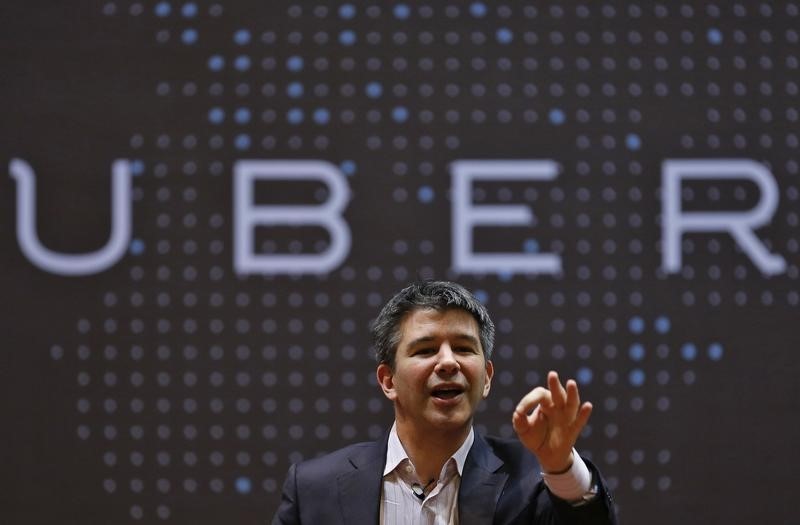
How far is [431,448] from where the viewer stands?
209 cm

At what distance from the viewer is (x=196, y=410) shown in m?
3.39

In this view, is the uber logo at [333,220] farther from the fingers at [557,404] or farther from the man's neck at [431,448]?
the fingers at [557,404]

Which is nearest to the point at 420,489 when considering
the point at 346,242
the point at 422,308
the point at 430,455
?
the point at 430,455

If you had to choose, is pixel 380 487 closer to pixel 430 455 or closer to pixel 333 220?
pixel 430 455

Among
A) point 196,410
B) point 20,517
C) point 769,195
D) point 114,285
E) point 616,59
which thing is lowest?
point 20,517

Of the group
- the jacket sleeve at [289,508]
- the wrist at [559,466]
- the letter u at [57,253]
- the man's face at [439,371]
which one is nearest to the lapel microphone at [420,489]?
the man's face at [439,371]

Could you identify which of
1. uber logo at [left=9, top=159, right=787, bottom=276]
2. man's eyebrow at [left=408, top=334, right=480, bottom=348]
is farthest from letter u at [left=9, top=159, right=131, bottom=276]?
man's eyebrow at [left=408, top=334, right=480, bottom=348]

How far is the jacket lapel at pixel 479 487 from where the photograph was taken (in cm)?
197

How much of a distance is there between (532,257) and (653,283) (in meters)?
0.43

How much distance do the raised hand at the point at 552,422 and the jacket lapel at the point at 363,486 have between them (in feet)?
1.38

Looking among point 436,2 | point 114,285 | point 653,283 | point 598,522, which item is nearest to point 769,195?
point 653,283

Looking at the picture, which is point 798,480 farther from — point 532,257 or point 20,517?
point 20,517

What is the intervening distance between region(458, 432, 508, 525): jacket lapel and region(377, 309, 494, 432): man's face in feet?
0.25

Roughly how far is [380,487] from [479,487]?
216 mm
